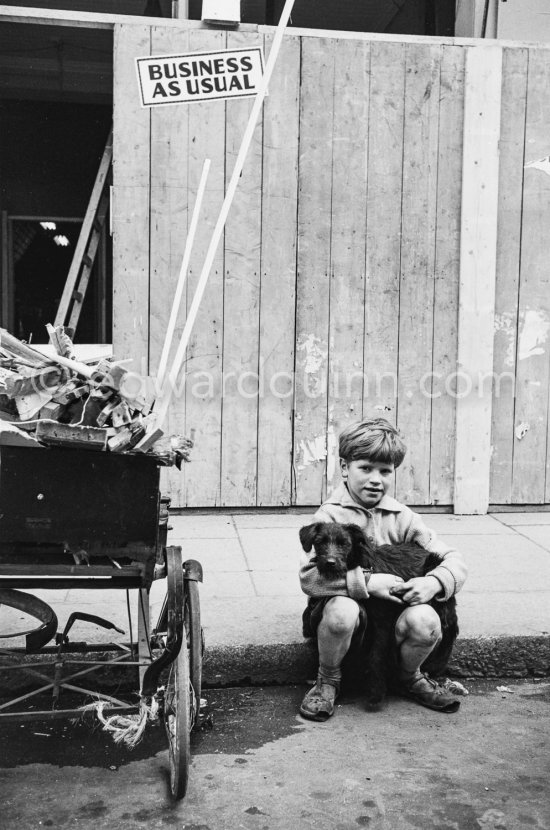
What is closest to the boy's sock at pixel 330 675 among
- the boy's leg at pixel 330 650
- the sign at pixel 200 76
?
the boy's leg at pixel 330 650

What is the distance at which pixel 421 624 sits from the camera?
3369 millimetres

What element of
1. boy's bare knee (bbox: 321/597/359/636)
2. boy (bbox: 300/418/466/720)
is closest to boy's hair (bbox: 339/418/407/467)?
boy (bbox: 300/418/466/720)

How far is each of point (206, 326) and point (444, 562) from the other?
9.77ft

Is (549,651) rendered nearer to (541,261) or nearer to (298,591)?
(298,591)

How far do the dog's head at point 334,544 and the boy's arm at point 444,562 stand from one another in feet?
1.10

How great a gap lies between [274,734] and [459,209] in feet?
13.3

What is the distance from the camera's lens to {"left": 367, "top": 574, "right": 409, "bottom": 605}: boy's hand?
337cm

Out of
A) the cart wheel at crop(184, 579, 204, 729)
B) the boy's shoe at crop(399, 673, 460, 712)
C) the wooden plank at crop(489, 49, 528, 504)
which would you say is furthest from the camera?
the wooden plank at crop(489, 49, 528, 504)

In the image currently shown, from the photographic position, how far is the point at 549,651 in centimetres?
393

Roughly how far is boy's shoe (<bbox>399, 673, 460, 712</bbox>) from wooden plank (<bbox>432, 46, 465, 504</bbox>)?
2.72 metres

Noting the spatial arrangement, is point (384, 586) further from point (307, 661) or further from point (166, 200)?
point (166, 200)

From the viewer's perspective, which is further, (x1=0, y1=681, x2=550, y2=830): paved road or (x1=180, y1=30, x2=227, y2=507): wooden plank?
(x1=180, y1=30, x2=227, y2=507): wooden plank

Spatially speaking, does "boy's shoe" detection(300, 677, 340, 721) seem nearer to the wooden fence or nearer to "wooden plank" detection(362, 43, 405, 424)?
the wooden fence

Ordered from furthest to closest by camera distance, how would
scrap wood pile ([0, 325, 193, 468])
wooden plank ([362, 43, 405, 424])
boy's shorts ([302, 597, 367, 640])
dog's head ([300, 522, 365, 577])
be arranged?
wooden plank ([362, 43, 405, 424])
boy's shorts ([302, 597, 367, 640])
dog's head ([300, 522, 365, 577])
scrap wood pile ([0, 325, 193, 468])
